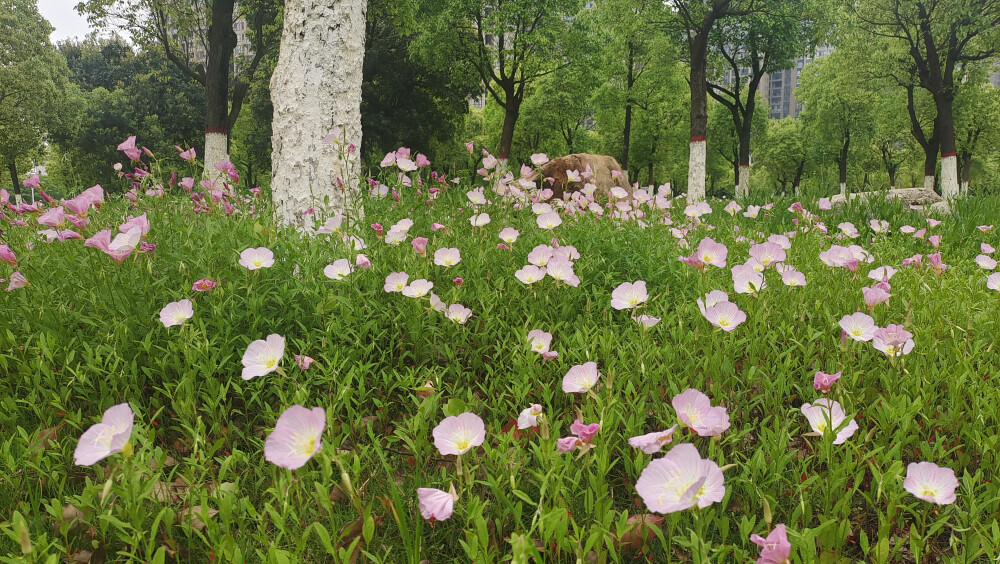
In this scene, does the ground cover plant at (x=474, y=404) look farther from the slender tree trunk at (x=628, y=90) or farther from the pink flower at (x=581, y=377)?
the slender tree trunk at (x=628, y=90)

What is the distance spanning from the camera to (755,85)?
65.2 ft

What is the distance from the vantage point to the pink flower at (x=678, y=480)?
39.0 inches

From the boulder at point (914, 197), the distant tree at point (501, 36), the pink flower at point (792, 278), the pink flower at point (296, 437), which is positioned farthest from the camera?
the distant tree at point (501, 36)

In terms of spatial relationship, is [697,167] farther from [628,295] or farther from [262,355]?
[262,355]

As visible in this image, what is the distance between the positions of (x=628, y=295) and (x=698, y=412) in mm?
865

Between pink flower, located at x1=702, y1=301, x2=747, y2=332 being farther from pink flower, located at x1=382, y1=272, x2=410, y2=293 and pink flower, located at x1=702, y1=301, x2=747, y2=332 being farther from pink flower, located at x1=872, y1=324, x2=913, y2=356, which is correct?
pink flower, located at x1=382, y1=272, x2=410, y2=293

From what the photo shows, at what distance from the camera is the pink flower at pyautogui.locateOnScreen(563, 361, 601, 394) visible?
59.9 inches

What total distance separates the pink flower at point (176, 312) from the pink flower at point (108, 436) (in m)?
0.71

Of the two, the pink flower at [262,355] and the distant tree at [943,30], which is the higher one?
the distant tree at [943,30]

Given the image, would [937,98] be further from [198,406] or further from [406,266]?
[198,406]

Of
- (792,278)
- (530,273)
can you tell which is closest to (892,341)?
(792,278)

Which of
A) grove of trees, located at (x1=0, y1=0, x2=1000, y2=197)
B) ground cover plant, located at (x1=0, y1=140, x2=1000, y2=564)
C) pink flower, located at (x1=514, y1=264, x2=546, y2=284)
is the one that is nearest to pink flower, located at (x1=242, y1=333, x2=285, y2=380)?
ground cover plant, located at (x1=0, y1=140, x2=1000, y2=564)

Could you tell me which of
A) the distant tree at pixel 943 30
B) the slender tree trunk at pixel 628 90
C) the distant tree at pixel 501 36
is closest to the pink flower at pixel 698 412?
the distant tree at pixel 501 36

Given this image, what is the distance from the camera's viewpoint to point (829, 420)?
52.8 inches
